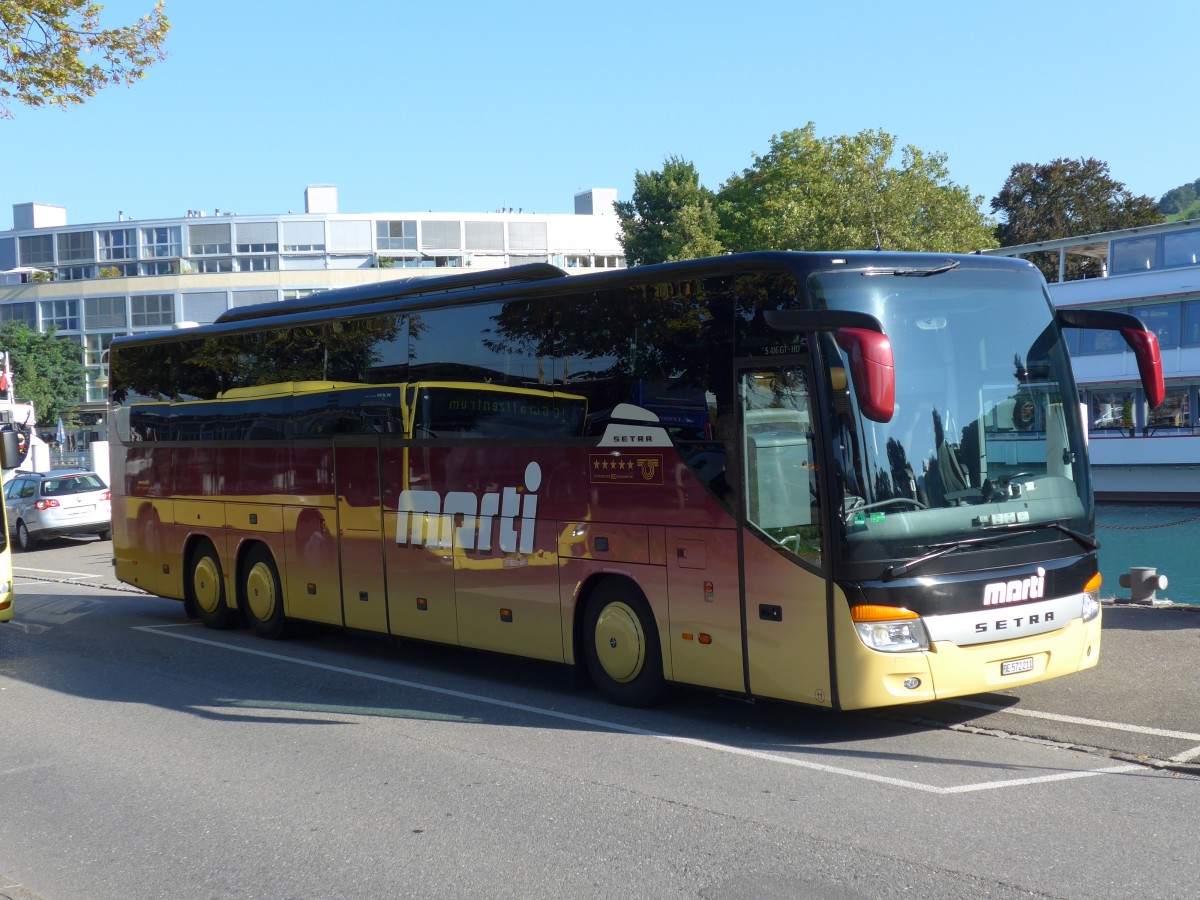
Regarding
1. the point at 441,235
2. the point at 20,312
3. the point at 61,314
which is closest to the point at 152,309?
the point at 61,314

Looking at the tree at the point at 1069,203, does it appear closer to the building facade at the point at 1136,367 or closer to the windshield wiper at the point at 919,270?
the building facade at the point at 1136,367

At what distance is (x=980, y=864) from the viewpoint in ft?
18.6

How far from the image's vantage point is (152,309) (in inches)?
→ 3526

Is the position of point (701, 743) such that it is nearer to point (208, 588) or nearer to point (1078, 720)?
point (1078, 720)

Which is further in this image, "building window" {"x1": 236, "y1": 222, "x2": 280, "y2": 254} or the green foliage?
the green foliage

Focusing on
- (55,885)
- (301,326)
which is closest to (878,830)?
(55,885)

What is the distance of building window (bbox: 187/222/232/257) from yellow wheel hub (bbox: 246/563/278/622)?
88953 mm

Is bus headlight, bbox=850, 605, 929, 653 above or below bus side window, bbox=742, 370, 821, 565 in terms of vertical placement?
below

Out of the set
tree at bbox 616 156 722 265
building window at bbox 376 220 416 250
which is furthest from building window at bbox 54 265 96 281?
tree at bbox 616 156 722 265

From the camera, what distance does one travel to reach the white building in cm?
8925

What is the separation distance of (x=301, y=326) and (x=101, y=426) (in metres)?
85.5

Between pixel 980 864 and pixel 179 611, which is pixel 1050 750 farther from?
pixel 179 611

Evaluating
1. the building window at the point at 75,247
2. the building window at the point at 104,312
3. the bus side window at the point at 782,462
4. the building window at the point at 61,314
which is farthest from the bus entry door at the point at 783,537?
the building window at the point at 75,247

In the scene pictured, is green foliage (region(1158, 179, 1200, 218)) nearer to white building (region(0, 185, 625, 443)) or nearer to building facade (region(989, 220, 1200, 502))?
white building (region(0, 185, 625, 443))
